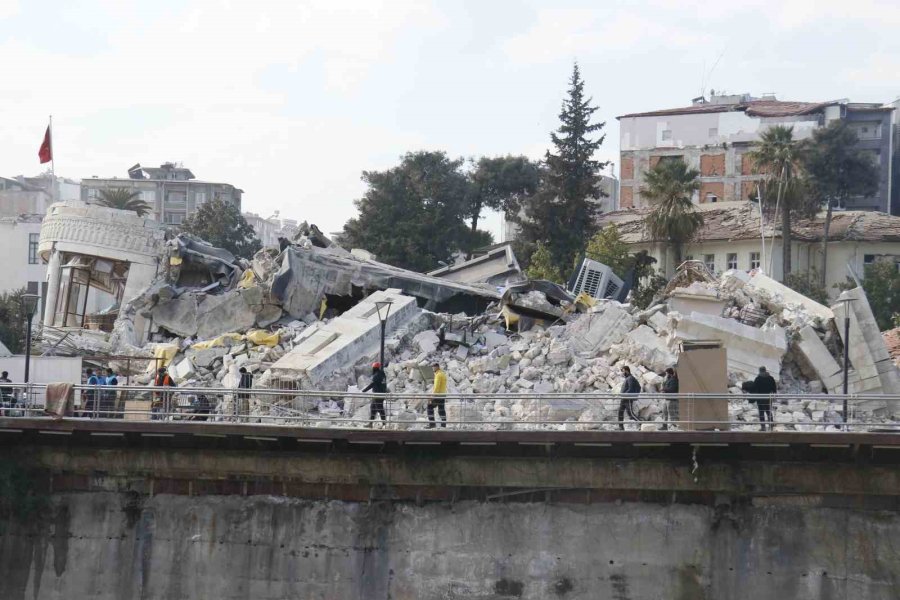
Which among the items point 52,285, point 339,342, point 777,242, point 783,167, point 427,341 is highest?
point 783,167

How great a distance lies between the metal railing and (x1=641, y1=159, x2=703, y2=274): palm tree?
2728cm

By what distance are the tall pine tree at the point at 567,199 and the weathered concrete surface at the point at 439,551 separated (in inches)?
1516

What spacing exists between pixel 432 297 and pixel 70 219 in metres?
10.4

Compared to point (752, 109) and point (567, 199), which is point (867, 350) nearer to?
point (567, 199)

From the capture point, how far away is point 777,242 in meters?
62.2

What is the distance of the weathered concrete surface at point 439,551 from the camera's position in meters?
19.5

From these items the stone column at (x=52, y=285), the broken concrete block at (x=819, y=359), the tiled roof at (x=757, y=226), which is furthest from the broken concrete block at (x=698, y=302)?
the tiled roof at (x=757, y=226)

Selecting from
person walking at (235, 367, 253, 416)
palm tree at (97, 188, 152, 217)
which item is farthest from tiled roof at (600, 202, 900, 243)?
person walking at (235, 367, 253, 416)

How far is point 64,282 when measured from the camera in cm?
3778

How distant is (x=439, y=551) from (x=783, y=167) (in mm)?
40462

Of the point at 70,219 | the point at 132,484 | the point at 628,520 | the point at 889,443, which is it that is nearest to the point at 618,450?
the point at 628,520

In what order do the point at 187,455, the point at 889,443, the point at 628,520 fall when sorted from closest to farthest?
the point at 889,443, the point at 628,520, the point at 187,455

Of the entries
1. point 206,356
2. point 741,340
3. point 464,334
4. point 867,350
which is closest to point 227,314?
point 206,356

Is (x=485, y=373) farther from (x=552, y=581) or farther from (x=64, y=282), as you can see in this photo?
(x=64, y=282)
